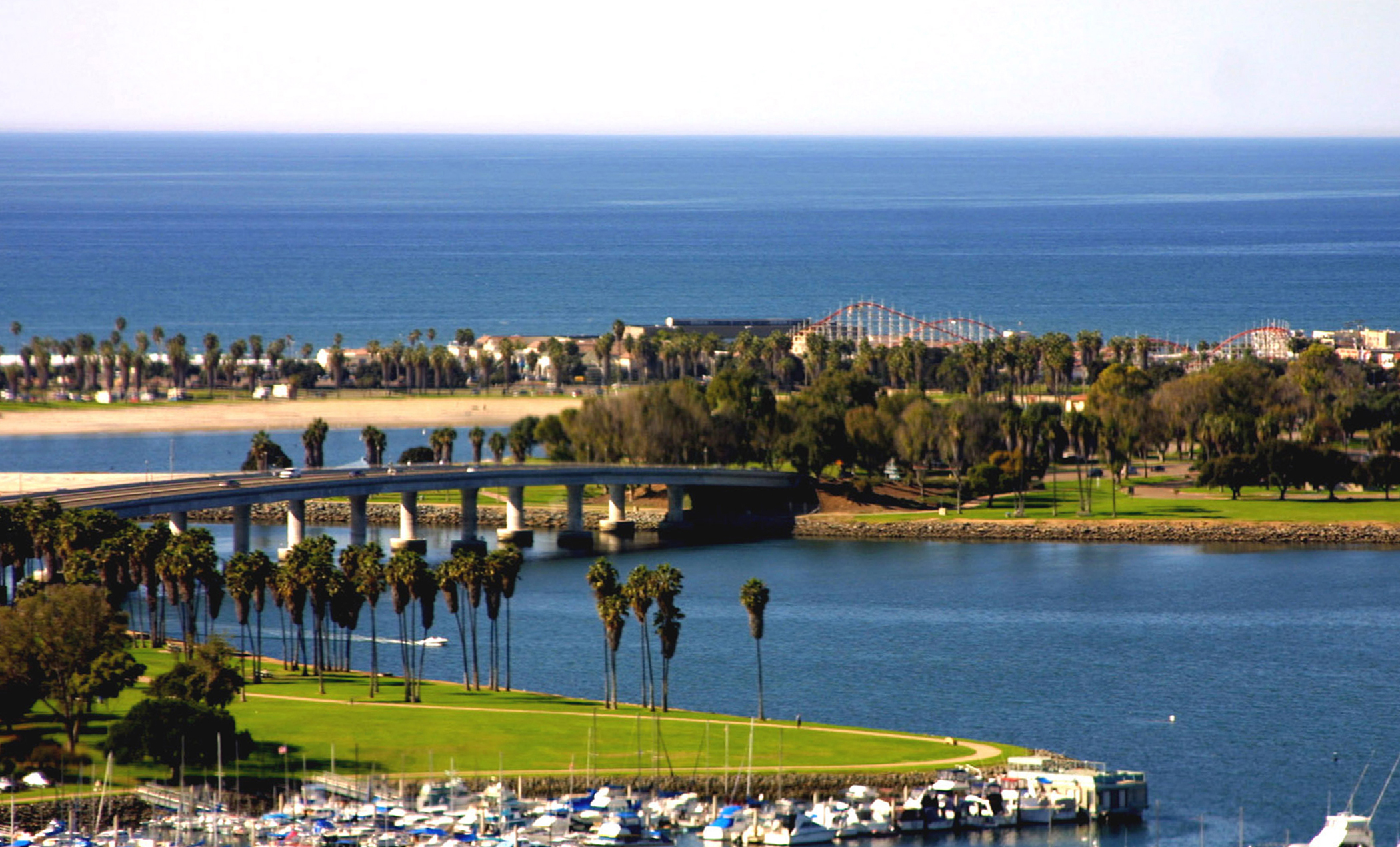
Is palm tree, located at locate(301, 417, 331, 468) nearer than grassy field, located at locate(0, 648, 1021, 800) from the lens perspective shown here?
No

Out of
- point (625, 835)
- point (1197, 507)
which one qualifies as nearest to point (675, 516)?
point (1197, 507)

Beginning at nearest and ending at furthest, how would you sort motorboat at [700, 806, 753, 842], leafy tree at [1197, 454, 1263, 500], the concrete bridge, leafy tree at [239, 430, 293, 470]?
motorboat at [700, 806, 753, 842]
the concrete bridge
leafy tree at [1197, 454, 1263, 500]
leafy tree at [239, 430, 293, 470]

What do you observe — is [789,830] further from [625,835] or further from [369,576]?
[369,576]

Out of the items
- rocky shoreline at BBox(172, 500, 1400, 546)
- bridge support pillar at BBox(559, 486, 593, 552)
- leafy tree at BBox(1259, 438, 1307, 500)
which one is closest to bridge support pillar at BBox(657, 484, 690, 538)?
rocky shoreline at BBox(172, 500, 1400, 546)

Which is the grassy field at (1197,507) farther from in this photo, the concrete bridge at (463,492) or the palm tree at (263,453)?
the palm tree at (263,453)

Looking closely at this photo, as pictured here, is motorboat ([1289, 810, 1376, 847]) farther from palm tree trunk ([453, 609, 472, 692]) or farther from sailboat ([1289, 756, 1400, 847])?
palm tree trunk ([453, 609, 472, 692])

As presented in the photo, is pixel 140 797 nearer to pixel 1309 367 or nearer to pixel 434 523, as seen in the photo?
pixel 434 523
